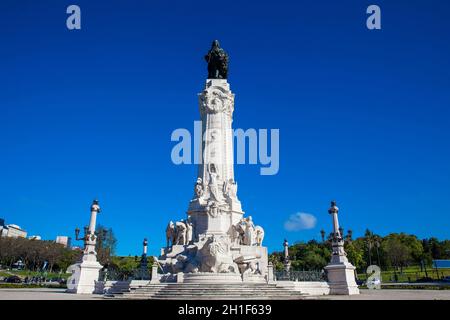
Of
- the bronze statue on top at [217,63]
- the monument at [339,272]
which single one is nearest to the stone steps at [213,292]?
the monument at [339,272]

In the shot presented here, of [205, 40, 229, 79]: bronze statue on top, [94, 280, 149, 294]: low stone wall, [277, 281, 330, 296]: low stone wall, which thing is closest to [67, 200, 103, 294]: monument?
[94, 280, 149, 294]: low stone wall

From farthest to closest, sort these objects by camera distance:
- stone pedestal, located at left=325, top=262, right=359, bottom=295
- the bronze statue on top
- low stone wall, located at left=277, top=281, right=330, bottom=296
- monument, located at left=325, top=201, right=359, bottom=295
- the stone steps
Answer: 1. the bronze statue on top
2. monument, located at left=325, top=201, right=359, bottom=295
3. stone pedestal, located at left=325, top=262, right=359, bottom=295
4. low stone wall, located at left=277, top=281, right=330, bottom=296
5. the stone steps

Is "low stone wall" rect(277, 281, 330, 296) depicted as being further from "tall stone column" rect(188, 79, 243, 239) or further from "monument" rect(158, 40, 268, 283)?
"tall stone column" rect(188, 79, 243, 239)

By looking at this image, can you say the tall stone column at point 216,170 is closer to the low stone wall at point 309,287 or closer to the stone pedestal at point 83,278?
the low stone wall at point 309,287

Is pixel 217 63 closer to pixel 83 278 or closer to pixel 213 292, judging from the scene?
pixel 83 278

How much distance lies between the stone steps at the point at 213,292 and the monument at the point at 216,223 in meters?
1.47

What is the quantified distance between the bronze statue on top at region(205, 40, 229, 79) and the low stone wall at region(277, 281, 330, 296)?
20.9 metres

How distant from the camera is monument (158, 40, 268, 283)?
72.9 ft

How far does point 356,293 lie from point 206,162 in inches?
605

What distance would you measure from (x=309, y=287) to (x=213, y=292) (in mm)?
8754

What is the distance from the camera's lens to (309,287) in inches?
927

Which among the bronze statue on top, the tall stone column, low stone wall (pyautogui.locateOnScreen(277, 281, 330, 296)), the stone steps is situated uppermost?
the bronze statue on top

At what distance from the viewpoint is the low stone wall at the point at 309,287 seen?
2220 cm
